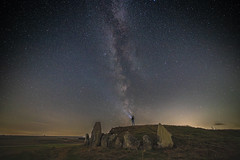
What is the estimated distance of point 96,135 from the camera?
32.5 metres

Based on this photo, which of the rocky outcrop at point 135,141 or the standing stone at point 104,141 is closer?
the rocky outcrop at point 135,141

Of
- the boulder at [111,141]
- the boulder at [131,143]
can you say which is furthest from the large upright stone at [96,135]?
the boulder at [131,143]

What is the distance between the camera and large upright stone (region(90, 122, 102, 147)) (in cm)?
3112

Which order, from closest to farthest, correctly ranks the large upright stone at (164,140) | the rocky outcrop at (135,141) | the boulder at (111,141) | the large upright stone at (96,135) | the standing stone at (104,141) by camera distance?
the large upright stone at (164,140), the rocky outcrop at (135,141), the boulder at (111,141), the standing stone at (104,141), the large upright stone at (96,135)

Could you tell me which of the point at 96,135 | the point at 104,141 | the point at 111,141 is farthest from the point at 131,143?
the point at 96,135

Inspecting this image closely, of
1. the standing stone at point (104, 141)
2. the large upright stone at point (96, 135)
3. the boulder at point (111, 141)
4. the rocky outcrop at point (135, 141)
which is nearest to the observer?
the rocky outcrop at point (135, 141)

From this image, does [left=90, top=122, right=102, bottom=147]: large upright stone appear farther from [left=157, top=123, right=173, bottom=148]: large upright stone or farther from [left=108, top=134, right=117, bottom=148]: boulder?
[left=157, top=123, right=173, bottom=148]: large upright stone

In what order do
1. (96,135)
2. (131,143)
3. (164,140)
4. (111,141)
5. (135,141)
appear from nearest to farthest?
(164,140)
(131,143)
(135,141)
(111,141)
(96,135)

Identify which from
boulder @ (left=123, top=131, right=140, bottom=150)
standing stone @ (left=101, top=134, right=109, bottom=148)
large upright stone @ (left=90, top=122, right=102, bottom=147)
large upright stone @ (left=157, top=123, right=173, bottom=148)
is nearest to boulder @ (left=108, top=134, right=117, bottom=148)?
standing stone @ (left=101, top=134, right=109, bottom=148)

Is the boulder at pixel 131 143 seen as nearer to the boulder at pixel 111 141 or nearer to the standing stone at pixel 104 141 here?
the boulder at pixel 111 141

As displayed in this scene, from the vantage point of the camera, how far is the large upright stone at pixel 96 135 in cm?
3112

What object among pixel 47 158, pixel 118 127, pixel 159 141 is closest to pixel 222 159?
pixel 159 141

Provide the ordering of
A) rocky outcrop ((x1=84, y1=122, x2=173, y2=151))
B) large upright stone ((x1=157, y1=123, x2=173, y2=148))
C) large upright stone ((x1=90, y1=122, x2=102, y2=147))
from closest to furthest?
large upright stone ((x1=157, y1=123, x2=173, y2=148)), rocky outcrop ((x1=84, y1=122, x2=173, y2=151)), large upright stone ((x1=90, y1=122, x2=102, y2=147))

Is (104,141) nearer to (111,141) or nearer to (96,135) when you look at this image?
(111,141)
